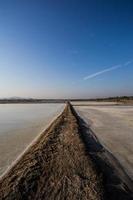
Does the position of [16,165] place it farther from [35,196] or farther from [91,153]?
[91,153]

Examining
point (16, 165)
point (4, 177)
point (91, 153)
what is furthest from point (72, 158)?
point (4, 177)

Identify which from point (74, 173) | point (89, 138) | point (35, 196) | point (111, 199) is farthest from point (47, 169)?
point (89, 138)

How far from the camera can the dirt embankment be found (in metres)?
4.11

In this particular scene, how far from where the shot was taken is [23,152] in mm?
7473

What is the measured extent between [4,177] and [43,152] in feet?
7.53

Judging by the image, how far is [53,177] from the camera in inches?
194

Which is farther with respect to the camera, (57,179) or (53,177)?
(53,177)

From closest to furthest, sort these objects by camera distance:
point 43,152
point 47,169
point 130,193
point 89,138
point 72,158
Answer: point 130,193
point 47,169
point 72,158
point 43,152
point 89,138

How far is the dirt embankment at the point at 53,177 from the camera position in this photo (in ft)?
13.5

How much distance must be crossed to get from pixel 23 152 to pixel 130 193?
4328mm

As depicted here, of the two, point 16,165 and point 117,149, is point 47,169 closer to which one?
point 16,165

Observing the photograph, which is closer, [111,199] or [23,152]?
[111,199]

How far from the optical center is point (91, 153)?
7277mm

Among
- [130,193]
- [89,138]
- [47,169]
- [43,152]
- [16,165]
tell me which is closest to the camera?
[130,193]
